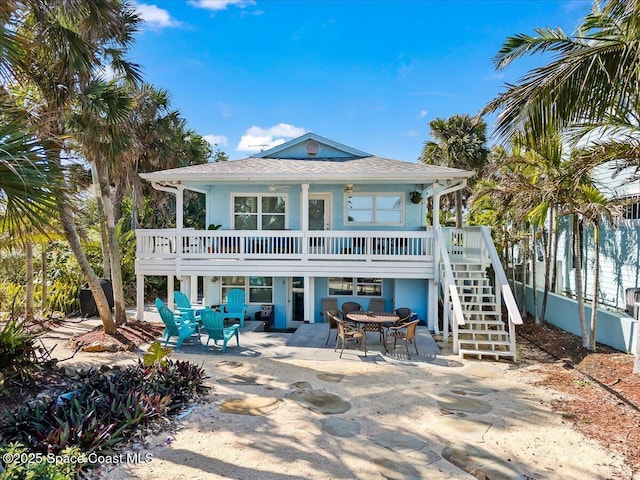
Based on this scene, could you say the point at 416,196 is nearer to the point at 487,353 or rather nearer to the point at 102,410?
the point at 487,353

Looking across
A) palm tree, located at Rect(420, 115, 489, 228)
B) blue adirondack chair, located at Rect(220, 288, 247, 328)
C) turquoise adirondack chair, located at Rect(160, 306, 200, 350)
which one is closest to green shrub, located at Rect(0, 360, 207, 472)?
turquoise adirondack chair, located at Rect(160, 306, 200, 350)

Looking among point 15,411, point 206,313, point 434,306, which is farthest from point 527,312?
point 15,411

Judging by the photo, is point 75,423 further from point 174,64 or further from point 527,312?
point 174,64

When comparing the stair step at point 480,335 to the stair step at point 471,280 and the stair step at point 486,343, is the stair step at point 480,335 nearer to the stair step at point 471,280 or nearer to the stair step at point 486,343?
the stair step at point 486,343

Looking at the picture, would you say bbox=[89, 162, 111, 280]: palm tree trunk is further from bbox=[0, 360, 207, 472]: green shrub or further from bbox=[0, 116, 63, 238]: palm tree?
bbox=[0, 116, 63, 238]: palm tree

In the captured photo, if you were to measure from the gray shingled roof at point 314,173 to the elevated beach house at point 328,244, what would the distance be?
1.3 inches

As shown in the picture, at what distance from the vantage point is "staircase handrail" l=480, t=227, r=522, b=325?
874 cm

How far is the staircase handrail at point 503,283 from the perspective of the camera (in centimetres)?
874

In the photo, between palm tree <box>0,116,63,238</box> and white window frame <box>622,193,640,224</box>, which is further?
white window frame <box>622,193,640,224</box>

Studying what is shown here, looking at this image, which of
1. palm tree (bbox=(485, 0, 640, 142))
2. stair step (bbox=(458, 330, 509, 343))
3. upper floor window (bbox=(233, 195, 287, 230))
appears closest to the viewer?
palm tree (bbox=(485, 0, 640, 142))

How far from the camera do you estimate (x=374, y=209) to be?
547 inches

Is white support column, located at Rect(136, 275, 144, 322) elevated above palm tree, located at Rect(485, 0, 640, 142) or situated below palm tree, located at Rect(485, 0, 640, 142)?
below

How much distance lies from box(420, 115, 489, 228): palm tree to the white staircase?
8.36 meters

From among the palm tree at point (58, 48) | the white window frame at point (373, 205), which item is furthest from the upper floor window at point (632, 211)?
the palm tree at point (58, 48)
